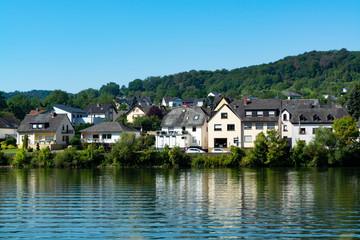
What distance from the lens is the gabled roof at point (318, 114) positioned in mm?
74375

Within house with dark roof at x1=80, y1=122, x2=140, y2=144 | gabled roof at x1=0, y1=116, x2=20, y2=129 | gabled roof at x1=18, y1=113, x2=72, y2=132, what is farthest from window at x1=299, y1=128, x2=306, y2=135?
gabled roof at x1=0, y1=116, x2=20, y2=129

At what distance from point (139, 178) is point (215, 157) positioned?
18.5 metres

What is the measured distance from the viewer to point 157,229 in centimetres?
2569

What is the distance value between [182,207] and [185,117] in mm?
52458

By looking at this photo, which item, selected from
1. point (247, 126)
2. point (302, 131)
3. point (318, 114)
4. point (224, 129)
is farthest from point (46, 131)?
point (318, 114)

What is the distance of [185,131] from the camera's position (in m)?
81.9

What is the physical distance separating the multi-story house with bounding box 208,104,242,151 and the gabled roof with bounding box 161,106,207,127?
3.38 meters

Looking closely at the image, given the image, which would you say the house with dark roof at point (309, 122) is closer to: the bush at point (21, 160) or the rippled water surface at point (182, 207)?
the rippled water surface at point (182, 207)

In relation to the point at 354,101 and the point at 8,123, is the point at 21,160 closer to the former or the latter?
the point at 8,123

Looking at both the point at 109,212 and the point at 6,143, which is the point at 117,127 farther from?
the point at 109,212

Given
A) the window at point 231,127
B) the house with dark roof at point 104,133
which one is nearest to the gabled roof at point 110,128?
the house with dark roof at point 104,133

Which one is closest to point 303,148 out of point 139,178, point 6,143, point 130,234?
point 139,178

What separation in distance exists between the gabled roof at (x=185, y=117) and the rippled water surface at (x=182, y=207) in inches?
1140

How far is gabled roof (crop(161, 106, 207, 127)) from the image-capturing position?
82.7 metres
